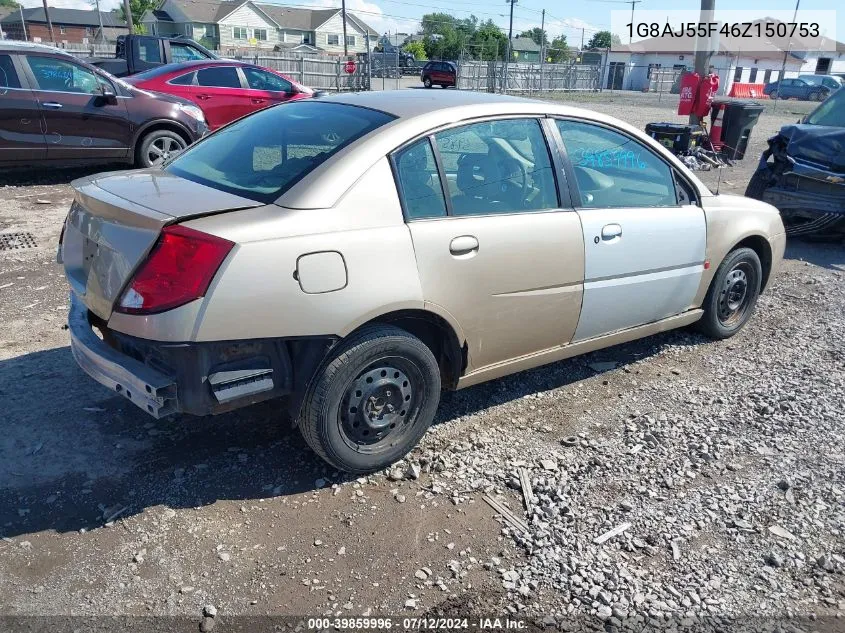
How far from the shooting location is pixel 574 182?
13.1 ft

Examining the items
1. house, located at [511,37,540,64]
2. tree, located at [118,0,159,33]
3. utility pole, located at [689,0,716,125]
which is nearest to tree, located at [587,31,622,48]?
house, located at [511,37,540,64]

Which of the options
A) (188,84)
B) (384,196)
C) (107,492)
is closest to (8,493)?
(107,492)

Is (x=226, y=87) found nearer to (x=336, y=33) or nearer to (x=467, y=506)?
(x=467, y=506)

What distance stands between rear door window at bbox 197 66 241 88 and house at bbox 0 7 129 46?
252 ft

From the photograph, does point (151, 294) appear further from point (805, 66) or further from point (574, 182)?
point (805, 66)

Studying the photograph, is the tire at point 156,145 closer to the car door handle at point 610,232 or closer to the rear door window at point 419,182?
the rear door window at point 419,182

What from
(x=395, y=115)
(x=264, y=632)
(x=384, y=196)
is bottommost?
(x=264, y=632)

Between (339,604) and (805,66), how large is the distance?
8355 centimetres

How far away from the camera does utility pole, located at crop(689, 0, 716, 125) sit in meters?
14.2

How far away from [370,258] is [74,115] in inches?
315

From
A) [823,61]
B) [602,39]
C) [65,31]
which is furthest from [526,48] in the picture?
[65,31]

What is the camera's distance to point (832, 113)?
29.0 feet

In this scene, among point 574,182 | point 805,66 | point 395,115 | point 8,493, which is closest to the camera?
point 8,493

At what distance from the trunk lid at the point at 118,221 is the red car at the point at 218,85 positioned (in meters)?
9.12
